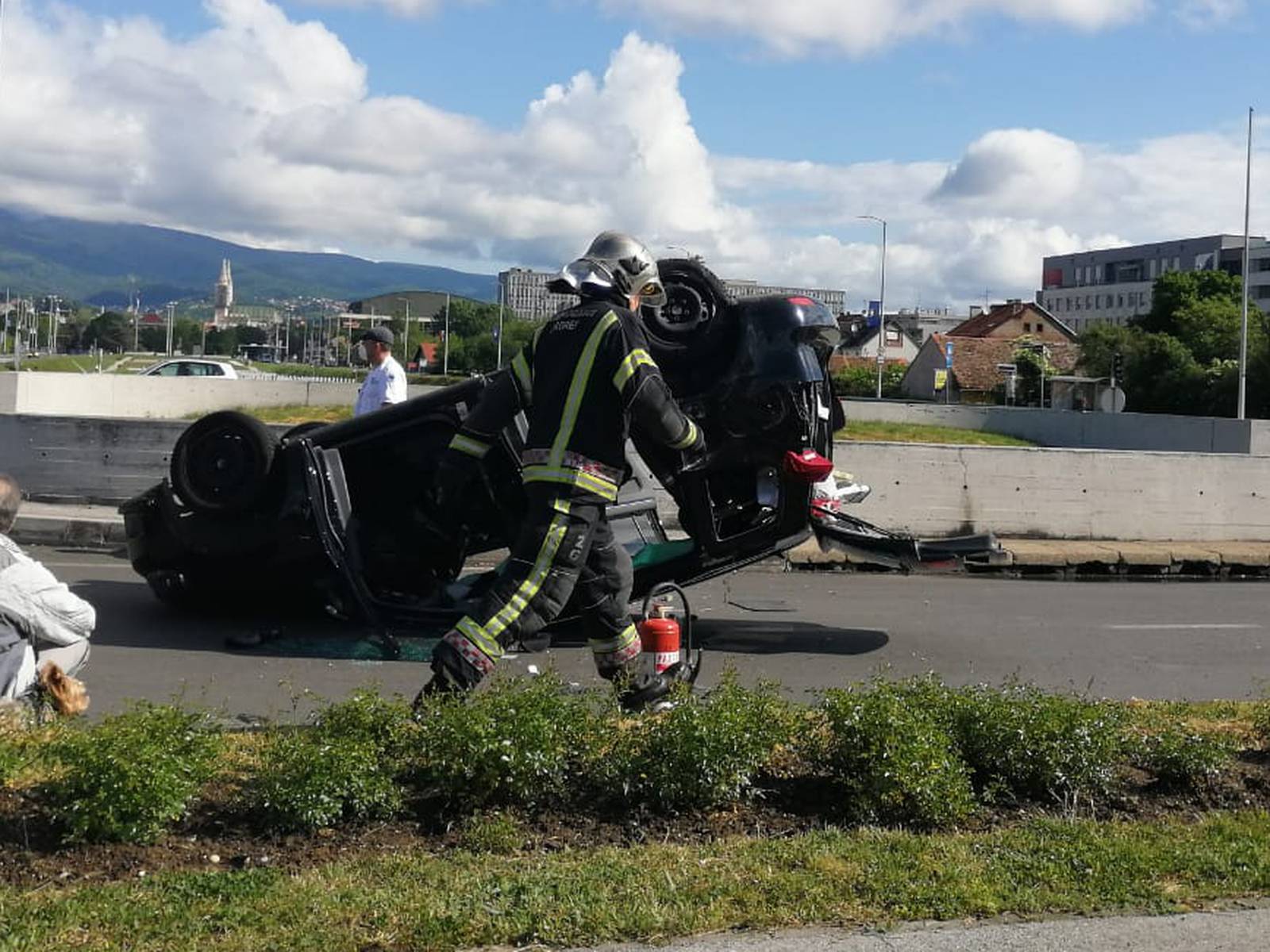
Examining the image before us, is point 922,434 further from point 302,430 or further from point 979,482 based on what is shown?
point 302,430

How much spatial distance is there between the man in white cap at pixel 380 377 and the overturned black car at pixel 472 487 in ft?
9.43

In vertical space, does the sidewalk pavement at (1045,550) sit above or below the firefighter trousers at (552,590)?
below

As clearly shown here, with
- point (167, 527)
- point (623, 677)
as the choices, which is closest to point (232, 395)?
point (167, 527)

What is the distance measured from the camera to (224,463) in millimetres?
8406

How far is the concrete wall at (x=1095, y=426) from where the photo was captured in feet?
112

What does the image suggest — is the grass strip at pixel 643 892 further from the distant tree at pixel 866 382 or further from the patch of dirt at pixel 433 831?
the distant tree at pixel 866 382

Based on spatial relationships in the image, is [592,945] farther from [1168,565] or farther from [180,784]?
[1168,565]

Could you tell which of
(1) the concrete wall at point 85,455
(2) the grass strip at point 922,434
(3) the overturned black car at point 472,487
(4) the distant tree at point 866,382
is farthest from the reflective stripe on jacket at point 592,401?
(4) the distant tree at point 866,382

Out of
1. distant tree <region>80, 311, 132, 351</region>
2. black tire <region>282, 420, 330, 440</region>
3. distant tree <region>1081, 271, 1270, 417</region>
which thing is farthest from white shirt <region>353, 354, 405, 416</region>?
distant tree <region>80, 311, 132, 351</region>

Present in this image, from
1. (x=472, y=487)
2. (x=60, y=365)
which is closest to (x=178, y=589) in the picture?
(x=472, y=487)

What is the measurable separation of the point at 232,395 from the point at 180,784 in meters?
38.9

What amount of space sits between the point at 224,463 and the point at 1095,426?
3547 cm

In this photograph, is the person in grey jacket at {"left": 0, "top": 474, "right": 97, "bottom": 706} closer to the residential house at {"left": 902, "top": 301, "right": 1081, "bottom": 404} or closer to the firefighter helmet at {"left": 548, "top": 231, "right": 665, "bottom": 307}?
the firefighter helmet at {"left": 548, "top": 231, "right": 665, "bottom": 307}

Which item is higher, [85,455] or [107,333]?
[107,333]
